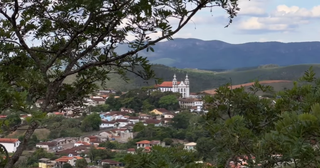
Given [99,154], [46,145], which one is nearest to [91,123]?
[46,145]

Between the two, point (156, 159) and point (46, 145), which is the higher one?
point (156, 159)

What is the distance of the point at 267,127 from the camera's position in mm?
2668

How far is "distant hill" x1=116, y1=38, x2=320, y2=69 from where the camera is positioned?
171m

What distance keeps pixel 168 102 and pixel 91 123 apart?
12854 millimetres

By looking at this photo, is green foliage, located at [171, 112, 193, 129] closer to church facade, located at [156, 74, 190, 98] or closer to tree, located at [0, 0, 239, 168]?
church facade, located at [156, 74, 190, 98]

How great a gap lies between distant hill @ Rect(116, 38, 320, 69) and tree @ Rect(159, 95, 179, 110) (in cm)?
11868

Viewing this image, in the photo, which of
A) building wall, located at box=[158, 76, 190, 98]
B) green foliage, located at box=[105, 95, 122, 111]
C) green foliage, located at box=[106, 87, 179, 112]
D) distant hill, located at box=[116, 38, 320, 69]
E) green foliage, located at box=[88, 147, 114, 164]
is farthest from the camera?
distant hill, located at box=[116, 38, 320, 69]

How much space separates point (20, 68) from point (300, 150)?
6.14ft

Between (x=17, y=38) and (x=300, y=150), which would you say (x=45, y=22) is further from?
(x=300, y=150)

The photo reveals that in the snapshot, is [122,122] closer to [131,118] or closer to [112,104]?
[131,118]

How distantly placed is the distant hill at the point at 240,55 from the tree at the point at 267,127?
6490 inches

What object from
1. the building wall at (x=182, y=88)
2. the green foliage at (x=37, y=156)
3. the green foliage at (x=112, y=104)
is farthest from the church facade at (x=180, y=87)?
the green foliage at (x=37, y=156)

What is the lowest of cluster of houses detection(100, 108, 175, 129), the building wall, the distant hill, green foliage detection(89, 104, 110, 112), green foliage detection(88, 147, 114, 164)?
green foliage detection(88, 147, 114, 164)

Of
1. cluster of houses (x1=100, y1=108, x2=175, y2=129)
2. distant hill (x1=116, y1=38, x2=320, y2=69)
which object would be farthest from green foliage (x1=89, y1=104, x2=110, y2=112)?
distant hill (x1=116, y1=38, x2=320, y2=69)
